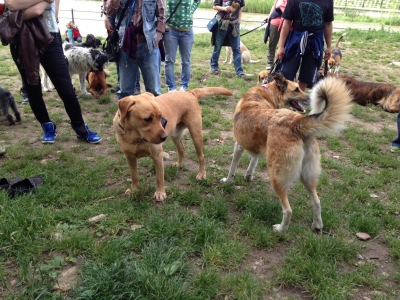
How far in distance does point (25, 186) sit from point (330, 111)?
312 cm

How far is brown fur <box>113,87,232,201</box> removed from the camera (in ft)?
9.72

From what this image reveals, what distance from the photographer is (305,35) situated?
15.9ft

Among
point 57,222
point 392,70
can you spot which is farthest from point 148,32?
point 392,70

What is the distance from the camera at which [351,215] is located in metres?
3.25

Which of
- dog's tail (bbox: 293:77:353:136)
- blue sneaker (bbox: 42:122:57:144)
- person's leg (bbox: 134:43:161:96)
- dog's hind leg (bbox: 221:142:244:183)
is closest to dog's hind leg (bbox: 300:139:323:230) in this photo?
dog's tail (bbox: 293:77:353:136)

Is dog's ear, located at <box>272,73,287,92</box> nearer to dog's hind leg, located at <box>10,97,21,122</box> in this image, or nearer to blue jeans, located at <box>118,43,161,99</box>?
blue jeans, located at <box>118,43,161,99</box>


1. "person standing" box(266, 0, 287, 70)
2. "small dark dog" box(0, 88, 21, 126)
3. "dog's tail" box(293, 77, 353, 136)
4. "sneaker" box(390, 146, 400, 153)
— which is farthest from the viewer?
"person standing" box(266, 0, 287, 70)

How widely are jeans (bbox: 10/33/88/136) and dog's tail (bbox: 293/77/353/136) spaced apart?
3131mm

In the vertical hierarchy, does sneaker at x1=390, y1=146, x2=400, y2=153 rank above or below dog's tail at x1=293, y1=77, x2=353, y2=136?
below

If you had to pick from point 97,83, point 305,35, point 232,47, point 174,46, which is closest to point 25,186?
point 97,83

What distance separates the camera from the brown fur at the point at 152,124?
296cm

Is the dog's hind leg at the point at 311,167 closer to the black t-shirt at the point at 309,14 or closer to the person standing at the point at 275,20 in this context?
the black t-shirt at the point at 309,14

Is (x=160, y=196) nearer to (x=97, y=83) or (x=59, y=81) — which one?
(x=59, y=81)

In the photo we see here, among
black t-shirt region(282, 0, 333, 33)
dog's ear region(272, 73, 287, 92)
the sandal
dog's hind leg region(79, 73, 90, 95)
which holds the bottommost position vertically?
the sandal
